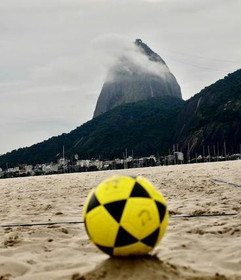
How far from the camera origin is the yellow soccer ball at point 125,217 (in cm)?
362

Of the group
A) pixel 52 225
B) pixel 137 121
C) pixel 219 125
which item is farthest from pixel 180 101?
pixel 52 225

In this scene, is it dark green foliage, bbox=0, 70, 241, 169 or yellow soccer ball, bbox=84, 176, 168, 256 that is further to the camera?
dark green foliage, bbox=0, 70, 241, 169

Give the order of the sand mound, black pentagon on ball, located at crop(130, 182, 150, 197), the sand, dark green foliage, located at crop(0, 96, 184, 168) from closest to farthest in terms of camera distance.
A: the sand mound, the sand, black pentagon on ball, located at crop(130, 182, 150, 197), dark green foliage, located at crop(0, 96, 184, 168)

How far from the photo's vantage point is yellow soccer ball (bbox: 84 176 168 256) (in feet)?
11.9

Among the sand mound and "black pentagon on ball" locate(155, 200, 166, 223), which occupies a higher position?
"black pentagon on ball" locate(155, 200, 166, 223)

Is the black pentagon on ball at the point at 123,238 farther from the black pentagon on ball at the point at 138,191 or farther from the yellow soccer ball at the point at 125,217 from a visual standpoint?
the black pentagon on ball at the point at 138,191

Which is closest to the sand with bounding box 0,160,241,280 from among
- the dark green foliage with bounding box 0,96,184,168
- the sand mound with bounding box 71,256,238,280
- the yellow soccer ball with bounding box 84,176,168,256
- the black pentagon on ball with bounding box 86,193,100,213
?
the sand mound with bounding box 71,256,238,280

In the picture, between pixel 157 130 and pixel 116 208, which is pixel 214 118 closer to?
pixel 157 130

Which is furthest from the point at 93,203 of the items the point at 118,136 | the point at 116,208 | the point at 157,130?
the point at 118,136

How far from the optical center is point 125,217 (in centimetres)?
360

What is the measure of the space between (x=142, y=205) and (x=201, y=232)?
2215 mm

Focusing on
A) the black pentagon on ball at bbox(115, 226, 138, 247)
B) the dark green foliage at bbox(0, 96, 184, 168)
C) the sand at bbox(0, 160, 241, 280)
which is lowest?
the sand at bbox(0, 160, 241, 280)

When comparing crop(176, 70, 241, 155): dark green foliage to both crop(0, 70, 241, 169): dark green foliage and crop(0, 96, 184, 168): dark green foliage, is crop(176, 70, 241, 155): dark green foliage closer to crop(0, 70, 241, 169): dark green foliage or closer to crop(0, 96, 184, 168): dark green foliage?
crop(0, 70, 241, 169): dark green foliage

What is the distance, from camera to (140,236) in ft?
12.0
